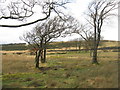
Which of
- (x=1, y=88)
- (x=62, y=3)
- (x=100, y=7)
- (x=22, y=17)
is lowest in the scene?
(x=1, y=88)

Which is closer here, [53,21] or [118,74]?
[118,74]

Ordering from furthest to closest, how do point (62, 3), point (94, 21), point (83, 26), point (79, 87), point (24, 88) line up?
point (83, 26) → point (94, 21) → point (62, 3) → point (24, 88) → point (79, 87)

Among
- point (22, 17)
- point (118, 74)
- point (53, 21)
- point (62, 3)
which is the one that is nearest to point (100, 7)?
point (53, 21)

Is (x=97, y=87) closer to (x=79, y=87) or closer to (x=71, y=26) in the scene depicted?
(x=79, y=87)

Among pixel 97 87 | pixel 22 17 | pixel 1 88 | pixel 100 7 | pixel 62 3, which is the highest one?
pixel 100 7

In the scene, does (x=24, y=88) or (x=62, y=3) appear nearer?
(x=24, y=88)

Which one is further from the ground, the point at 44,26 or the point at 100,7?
the point at 100,7

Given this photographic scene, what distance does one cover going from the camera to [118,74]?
1074 cm

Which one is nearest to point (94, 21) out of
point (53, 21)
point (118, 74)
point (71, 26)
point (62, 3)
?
point (71, 26)

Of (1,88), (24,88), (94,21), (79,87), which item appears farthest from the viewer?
(94,21)

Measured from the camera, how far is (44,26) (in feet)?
123

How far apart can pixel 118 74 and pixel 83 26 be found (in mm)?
32117

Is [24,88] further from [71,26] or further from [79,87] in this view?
[71,26]

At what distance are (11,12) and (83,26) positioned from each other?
1083 inches
